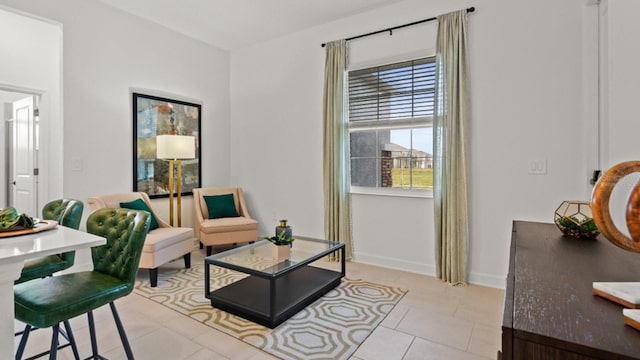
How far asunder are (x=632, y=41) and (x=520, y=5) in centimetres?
176

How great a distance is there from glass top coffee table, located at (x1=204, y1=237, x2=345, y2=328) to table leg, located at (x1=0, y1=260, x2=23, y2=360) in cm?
130

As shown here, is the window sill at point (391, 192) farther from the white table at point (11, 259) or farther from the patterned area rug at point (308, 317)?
the white table at point (11, 259)

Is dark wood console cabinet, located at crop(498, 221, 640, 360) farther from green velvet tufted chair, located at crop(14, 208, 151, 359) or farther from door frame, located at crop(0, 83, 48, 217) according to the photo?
door frame, located at crop(0, 83, 48, 217)

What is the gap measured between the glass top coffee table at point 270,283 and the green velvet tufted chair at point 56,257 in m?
0.89

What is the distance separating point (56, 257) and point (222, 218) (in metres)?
2.20

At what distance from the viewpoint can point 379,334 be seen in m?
2.18

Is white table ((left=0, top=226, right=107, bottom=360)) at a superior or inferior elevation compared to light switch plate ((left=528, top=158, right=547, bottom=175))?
inferior

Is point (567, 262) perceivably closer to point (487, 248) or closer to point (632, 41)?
point (632, 41)

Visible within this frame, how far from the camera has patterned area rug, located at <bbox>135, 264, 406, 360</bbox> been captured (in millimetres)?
2037

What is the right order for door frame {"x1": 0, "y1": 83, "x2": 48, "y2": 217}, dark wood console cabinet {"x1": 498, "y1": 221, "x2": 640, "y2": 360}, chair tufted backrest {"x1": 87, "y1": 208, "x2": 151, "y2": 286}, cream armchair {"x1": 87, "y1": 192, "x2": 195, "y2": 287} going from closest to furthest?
dark wood console cabinet {"x1": 498, "y1": 221, "x2": 640, "y2": 360}, chair tufted backrest {"x1": 87, "y1": 208, "x2": 151, "y2": 286}, cream armchair {"x1": 87, "y1": 192, "x2": 195, "y2": 287}, door frame {"x1": 0, "y1": 83, "x2": 48, "y2": 217}

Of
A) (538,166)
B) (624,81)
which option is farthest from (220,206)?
(624,81)

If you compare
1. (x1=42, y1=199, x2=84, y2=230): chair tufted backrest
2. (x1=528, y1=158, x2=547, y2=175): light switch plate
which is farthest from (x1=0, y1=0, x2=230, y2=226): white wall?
(x1=528, y1=158, x2=547, y2=175): light switch plate

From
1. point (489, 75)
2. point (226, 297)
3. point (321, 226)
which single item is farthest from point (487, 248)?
point (226, 297)

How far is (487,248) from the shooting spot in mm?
3066
